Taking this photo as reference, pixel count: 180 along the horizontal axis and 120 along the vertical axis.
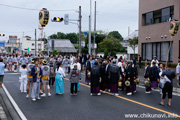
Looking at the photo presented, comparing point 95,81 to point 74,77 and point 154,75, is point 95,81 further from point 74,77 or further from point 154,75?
point 154,75

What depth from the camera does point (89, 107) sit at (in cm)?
877

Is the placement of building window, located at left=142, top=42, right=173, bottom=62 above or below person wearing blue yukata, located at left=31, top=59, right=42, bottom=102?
above

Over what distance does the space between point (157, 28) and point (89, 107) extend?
19.4m

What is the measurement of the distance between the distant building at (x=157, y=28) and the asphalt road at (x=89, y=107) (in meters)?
14.0

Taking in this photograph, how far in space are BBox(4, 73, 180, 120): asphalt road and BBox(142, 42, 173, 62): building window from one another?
14.4 metres

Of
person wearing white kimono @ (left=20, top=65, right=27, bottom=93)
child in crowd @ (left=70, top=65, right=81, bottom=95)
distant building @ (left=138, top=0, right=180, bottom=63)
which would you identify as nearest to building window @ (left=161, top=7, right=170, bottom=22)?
distant building @ (left=138, top=0, right=180, bottom=63)

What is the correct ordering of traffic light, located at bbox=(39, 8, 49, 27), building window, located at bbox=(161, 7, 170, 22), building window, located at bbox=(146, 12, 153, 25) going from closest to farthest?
1. traffic light, located at bbox=(39, 8, 49, 27)
2. building window, located at bbox=(161, 7, 170, 22)
3. building window, located at bbox=(146, 12, 153, 25)

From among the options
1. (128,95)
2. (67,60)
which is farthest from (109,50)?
(128,95)

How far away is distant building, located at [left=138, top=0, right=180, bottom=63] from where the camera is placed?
76.2ft

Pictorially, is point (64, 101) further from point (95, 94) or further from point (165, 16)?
point (165, 16)

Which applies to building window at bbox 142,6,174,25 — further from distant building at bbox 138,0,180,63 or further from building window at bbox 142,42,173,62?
building window at bbox 142,42,173,62

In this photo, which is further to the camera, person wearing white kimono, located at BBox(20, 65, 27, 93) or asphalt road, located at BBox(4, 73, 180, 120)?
person wearing white kimono, located at BBox(20, 65, 27, 93)

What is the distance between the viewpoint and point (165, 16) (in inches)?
977

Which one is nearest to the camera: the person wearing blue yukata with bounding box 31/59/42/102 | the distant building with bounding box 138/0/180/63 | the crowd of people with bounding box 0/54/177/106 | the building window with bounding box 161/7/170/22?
the person wearing blue yukata with bounding box 31/59/42/102
